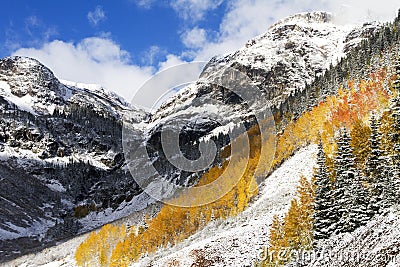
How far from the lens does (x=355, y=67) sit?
11169 centimetres

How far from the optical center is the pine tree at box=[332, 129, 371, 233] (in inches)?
1315

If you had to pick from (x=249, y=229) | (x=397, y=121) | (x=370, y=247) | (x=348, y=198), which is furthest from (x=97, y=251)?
(x=370, y=247)

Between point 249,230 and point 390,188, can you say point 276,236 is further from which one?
point 390,188

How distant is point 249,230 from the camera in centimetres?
5156

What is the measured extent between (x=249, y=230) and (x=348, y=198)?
65.0ft

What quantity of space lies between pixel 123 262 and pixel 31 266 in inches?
1682

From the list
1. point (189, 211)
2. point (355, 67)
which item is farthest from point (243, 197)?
point (355, 67)

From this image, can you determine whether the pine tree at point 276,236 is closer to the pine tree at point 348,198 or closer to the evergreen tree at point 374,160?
the pine tree at point 348,198

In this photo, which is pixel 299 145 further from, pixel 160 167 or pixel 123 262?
pixel 160 167

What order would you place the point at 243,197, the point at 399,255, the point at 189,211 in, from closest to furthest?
the point at 399,255 < the point at 243,197 < the point at 189,211

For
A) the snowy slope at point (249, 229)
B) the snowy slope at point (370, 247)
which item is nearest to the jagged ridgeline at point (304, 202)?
the snowy slope at point (249, 229)

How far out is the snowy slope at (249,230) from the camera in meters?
46.7

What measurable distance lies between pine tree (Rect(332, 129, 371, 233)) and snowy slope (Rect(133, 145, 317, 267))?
12.8m

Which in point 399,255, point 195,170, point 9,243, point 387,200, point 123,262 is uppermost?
point 195,170
